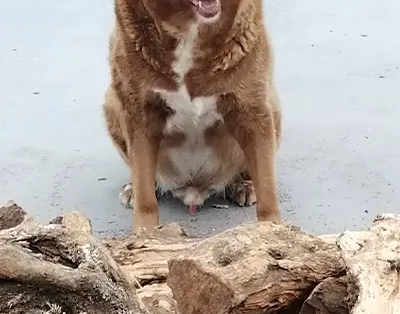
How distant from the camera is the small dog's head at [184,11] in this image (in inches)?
87.7

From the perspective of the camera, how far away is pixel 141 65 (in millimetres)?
2285

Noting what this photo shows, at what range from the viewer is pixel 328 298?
4.66 ft

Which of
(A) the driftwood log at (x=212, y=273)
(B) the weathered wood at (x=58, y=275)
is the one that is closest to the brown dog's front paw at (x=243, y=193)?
(A) the driftwood log at (x=212, y=273)

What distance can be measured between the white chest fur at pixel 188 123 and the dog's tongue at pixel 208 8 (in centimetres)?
5

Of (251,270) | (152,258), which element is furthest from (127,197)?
(251,270)

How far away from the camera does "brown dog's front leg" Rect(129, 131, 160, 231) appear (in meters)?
2.39

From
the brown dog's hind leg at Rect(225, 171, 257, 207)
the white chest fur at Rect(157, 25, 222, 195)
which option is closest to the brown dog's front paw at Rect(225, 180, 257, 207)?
the brown dog's hind leg at Rect(225, 171, 257, 207)

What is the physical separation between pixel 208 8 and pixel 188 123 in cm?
32

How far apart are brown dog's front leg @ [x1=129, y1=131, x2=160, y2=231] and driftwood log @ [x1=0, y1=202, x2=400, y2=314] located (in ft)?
2.38

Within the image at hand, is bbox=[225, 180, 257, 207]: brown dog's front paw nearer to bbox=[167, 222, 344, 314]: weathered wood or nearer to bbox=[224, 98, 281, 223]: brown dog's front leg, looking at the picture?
bbox=[224, 98, 281, 223]: brown dog's front leg

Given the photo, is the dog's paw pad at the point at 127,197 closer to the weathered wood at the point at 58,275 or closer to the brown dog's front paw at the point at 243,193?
the brown dog's front paw at the point at 243,193

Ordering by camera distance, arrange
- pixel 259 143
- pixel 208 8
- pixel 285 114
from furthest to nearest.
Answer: pixel 285 114
pixel 259 143
pixel 208 8

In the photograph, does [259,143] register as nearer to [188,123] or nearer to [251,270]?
[188,123]

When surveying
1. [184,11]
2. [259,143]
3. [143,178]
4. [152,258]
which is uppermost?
[184,11]
